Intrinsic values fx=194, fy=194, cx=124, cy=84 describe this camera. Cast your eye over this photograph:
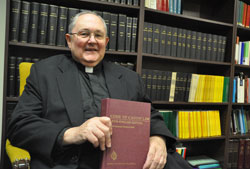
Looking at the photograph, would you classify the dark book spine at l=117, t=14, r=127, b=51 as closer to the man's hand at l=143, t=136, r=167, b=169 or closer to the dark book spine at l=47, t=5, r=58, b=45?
the dark book spine at l=47, t=5, r=58, b=45

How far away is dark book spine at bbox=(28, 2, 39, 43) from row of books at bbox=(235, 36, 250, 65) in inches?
81.5

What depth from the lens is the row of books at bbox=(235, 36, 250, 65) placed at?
221 centimetres

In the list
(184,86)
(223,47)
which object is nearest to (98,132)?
(184,86)

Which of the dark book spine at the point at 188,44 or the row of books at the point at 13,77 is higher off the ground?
the dark book spine at the point at 188,44

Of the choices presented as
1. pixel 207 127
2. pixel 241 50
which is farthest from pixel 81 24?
pixel 241 50

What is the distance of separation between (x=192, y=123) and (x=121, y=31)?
47.3 inches

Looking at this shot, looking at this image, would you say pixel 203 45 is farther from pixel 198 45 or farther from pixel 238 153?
pixel 238 153

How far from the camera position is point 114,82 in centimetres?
130

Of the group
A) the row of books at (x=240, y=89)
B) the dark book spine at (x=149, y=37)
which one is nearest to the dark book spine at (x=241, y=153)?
the row of books at (x=240, y=89)

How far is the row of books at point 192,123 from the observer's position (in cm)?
200

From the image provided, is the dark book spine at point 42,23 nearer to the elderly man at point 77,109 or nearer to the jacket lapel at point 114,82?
the elderly man at point 77,109

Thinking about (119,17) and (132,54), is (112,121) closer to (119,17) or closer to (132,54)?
(132,54)

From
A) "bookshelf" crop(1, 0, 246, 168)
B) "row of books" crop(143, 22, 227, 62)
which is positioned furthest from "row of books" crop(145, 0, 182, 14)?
"row of books" crop(143, 22, 227, 62)

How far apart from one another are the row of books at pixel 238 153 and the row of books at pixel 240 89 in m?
0.47
